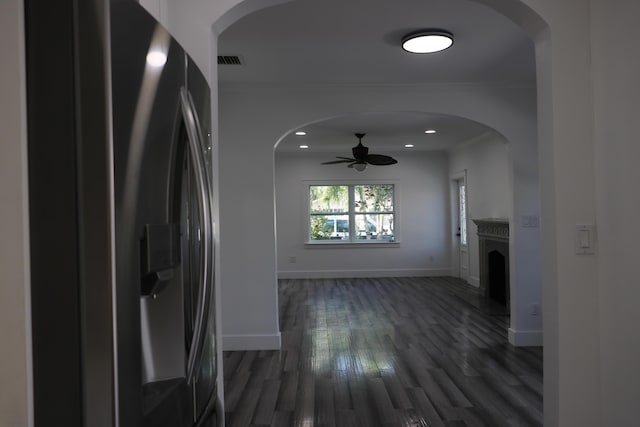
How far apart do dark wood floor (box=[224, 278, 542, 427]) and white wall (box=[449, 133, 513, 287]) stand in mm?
1596

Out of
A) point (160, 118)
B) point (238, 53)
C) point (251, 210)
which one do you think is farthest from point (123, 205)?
point (251, 210)

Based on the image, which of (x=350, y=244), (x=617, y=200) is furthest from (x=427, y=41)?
(x=350, y=244)

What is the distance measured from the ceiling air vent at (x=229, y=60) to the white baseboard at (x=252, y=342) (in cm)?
257

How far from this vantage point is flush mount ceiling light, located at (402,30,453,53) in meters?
2.95

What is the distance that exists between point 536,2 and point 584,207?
0.85 metres

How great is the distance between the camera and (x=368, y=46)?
10.6ft

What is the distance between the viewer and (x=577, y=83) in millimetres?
1679

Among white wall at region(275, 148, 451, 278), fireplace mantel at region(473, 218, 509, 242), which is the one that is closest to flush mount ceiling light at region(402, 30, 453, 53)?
fireplace mantel at region(473, 218, 509, 242)

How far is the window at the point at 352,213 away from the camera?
8.92 meters

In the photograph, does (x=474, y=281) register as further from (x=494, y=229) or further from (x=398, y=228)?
(x=398, y=228)

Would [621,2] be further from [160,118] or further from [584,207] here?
[160,118]

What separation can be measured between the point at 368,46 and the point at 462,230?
19.1 feet

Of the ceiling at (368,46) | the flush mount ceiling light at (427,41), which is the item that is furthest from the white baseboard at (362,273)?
the flush mount ceiling light at (427,41)

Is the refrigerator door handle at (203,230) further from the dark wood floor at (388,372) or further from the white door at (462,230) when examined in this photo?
the white door at (462,230)
